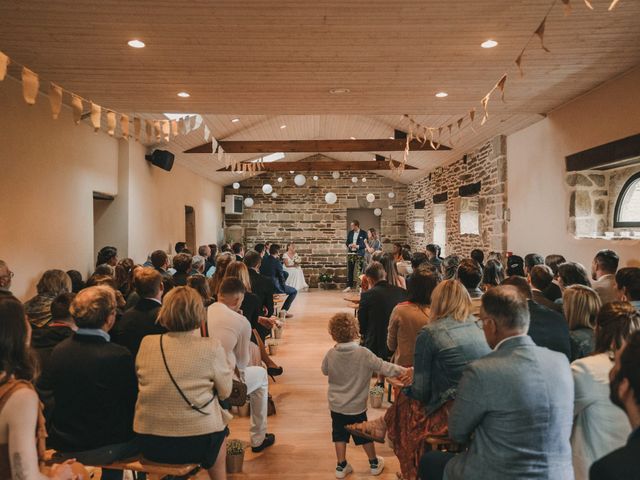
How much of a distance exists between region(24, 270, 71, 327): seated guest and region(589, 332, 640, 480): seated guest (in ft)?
10.9

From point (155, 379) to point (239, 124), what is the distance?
7653mm

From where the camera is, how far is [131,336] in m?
2.90

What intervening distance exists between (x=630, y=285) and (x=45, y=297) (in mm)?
3856

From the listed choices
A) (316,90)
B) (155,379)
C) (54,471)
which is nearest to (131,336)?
(155,379)

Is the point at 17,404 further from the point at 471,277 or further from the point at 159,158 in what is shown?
the point at 159,158

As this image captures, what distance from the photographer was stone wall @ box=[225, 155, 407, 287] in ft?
52.0

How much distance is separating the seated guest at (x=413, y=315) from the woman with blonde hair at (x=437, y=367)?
2.35ft

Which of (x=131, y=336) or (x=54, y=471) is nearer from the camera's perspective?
(x=54, y=471)

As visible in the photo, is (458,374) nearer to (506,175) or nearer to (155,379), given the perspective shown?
(155,379)

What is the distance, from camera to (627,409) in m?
1.13

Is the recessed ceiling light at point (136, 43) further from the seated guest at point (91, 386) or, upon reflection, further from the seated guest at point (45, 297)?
the seated guest at point (91, 386)

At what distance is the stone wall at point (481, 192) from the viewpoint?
306 inches

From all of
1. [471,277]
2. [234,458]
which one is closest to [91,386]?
[234,458]

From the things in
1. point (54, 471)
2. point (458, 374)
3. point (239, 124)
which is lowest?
point (54, 471)
